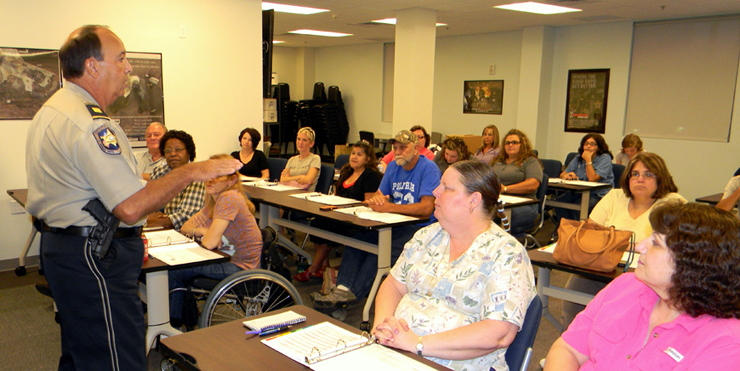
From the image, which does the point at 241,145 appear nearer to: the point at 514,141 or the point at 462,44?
the point at 514,141

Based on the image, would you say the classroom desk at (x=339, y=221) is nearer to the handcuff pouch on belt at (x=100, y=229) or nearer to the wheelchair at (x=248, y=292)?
the wheelchair at (x=248, y=292)

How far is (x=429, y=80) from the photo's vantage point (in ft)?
24.8

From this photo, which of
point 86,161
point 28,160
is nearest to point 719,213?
point 86,161

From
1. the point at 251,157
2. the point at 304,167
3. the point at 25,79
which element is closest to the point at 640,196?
the point at 304,167

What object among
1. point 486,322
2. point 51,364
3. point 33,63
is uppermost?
point 33,63

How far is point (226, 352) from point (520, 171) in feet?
13.2

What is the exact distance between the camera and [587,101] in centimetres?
903

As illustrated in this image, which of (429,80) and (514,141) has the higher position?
(429,80)

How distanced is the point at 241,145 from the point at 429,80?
299 cm

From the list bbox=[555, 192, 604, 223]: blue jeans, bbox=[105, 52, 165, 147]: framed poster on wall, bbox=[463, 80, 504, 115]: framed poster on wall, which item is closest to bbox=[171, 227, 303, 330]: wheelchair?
bbox=[105, 52, 165, 147]: framed poster on wall

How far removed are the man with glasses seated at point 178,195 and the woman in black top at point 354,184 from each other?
1.04 metres

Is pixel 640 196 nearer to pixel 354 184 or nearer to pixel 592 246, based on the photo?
pixel 592 246

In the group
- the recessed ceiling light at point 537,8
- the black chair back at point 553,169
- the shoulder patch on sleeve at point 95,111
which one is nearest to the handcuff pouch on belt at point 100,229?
the shoulder patch on sleeve at point 95,111

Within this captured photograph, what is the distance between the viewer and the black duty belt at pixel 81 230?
72.7 inches
